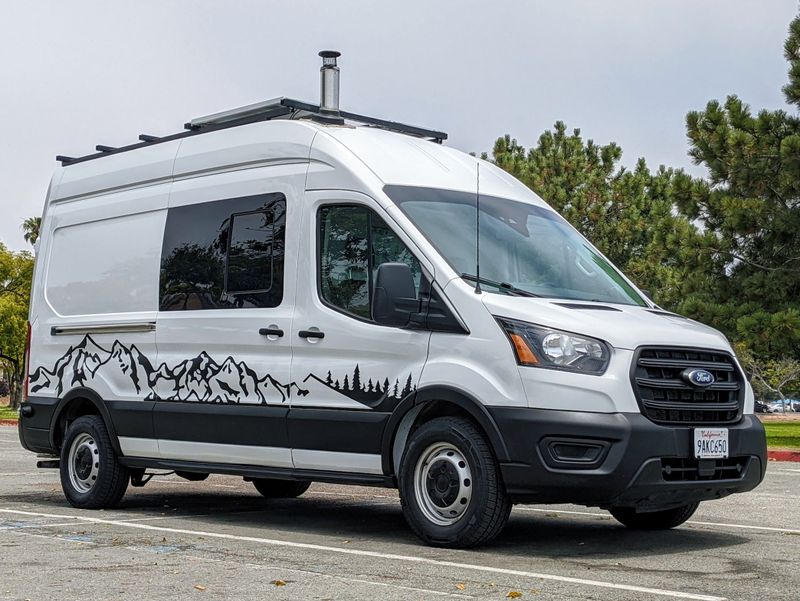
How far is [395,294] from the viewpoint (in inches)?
320

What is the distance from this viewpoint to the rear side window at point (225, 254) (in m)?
9.32

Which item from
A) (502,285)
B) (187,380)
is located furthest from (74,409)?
(502,285)

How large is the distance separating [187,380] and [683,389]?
3.92 meters

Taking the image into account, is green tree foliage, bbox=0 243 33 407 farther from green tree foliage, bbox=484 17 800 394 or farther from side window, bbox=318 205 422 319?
side window, bbox=318 205 422 319

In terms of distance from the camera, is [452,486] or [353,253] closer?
[452,486]

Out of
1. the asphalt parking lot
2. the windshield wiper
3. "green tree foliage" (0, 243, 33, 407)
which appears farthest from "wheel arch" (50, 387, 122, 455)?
"green tree foliage" (0, 243, 33, 407)

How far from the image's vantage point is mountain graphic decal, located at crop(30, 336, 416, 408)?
8.54 m

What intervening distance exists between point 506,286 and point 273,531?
2.49 m

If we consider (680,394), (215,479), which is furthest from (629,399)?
(215,479)

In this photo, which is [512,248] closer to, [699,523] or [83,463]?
[699,523]

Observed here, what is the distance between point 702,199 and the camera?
26188 mm

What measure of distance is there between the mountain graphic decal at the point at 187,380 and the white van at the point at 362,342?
0.02 metres

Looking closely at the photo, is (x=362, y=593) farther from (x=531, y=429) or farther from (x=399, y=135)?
(x=399, y=135)

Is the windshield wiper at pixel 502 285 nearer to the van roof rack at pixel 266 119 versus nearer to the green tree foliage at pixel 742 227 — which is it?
the van roof rack at pixel 266 119
